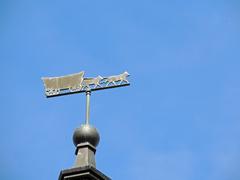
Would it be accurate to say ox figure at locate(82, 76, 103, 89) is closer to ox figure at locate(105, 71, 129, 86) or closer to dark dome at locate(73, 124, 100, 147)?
ox figure at locate(105, 71, 129, 86)

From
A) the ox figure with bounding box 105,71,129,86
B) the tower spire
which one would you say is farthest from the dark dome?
the ox figure with bounding box 105,71,129,86

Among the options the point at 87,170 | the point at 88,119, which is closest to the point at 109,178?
the point at 87,170

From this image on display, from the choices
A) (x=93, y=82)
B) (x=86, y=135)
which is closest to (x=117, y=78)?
(x=93, y=82)

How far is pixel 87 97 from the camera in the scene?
24062 mm

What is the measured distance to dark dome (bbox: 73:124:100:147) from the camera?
75.3 feet

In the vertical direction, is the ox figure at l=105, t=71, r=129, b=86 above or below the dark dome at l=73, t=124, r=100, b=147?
above

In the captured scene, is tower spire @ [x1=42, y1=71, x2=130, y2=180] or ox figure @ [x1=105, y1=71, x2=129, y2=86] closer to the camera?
tower spire @ [x1=42, y1=71, x2=130, y2=180]

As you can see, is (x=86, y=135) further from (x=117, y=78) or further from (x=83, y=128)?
(x=117, y=78)

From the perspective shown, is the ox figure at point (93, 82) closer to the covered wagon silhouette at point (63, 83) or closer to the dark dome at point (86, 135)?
the covered wagon silhouette at point (63, 83)

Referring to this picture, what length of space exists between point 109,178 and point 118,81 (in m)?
3.61

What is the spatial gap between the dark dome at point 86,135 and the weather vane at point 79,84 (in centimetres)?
105

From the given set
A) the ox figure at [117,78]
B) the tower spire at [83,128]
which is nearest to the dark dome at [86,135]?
the tower spire at [83,128]

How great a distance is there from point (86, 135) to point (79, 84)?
2176mm

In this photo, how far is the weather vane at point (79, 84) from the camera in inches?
960
